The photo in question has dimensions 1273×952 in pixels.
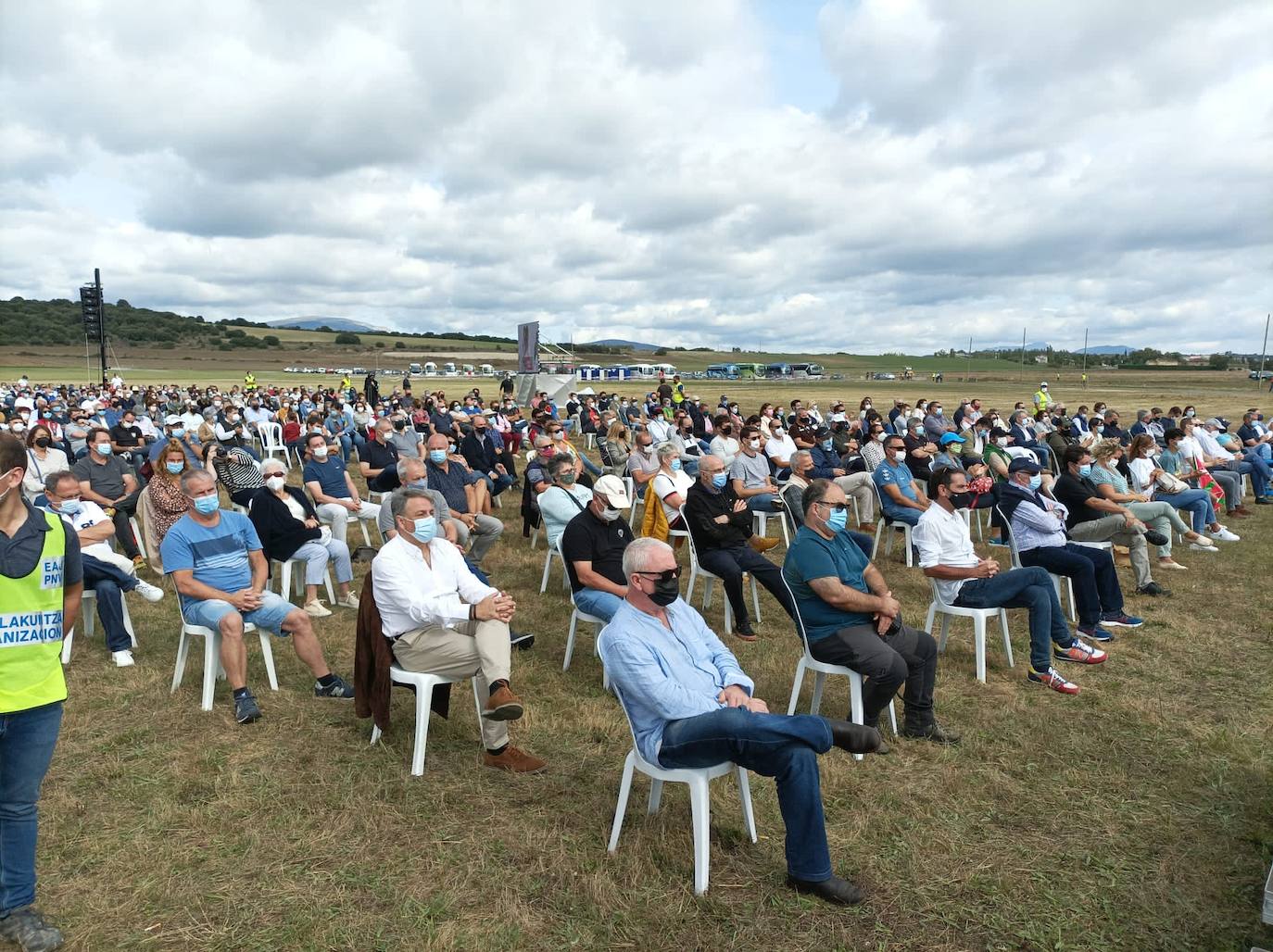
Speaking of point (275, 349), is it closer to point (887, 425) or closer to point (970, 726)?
point (887, 425)

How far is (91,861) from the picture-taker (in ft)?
11.6

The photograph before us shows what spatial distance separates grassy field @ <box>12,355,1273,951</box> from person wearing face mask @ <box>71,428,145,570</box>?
3.15 m

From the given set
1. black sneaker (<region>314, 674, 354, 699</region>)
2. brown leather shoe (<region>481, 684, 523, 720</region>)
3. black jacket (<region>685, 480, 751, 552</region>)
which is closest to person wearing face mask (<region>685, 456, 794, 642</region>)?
black jacket (<region>685, 480, 751, 552</region>)

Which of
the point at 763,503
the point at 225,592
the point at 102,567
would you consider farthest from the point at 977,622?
the point at 102,567

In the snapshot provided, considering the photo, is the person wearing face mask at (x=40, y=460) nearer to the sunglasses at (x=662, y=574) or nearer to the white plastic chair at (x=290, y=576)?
the white plastic chair at (x=290, y=576)

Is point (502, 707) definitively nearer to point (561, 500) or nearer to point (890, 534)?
point (561, 500)

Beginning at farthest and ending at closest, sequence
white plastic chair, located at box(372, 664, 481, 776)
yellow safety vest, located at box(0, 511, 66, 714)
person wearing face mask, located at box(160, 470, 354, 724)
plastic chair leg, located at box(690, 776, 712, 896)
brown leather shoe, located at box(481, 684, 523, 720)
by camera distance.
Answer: person wearing face mask, located at box(160, 470, 354, 724)
white plastic chair, located at box(372, 664, 481, 776)
brown leather shoe, located at box(481, 684, 523, 720)
plastic chair leg, located at box(690, 776, 712, 896)
yellow safety vest, located at box(0, 511, 66, 714)

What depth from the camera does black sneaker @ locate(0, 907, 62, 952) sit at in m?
2.98

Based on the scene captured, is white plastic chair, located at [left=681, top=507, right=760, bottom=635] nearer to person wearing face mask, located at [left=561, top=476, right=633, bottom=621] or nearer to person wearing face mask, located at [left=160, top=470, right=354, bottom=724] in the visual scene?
person wearing face mask, located at [left=561, top=476, right=633, bottom=621]

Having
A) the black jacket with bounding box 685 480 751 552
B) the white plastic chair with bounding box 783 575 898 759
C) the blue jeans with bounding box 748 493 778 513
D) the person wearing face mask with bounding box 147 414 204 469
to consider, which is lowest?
the white plastic chair with bounding box 783 575 898 759

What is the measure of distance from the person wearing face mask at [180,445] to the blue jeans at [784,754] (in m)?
6.10

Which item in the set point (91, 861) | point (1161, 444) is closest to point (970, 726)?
point (91, 861)

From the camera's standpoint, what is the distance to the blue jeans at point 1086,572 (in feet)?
21.6

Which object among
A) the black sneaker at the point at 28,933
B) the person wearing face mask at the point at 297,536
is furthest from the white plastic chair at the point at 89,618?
the black sneaker at the point at 28,933
